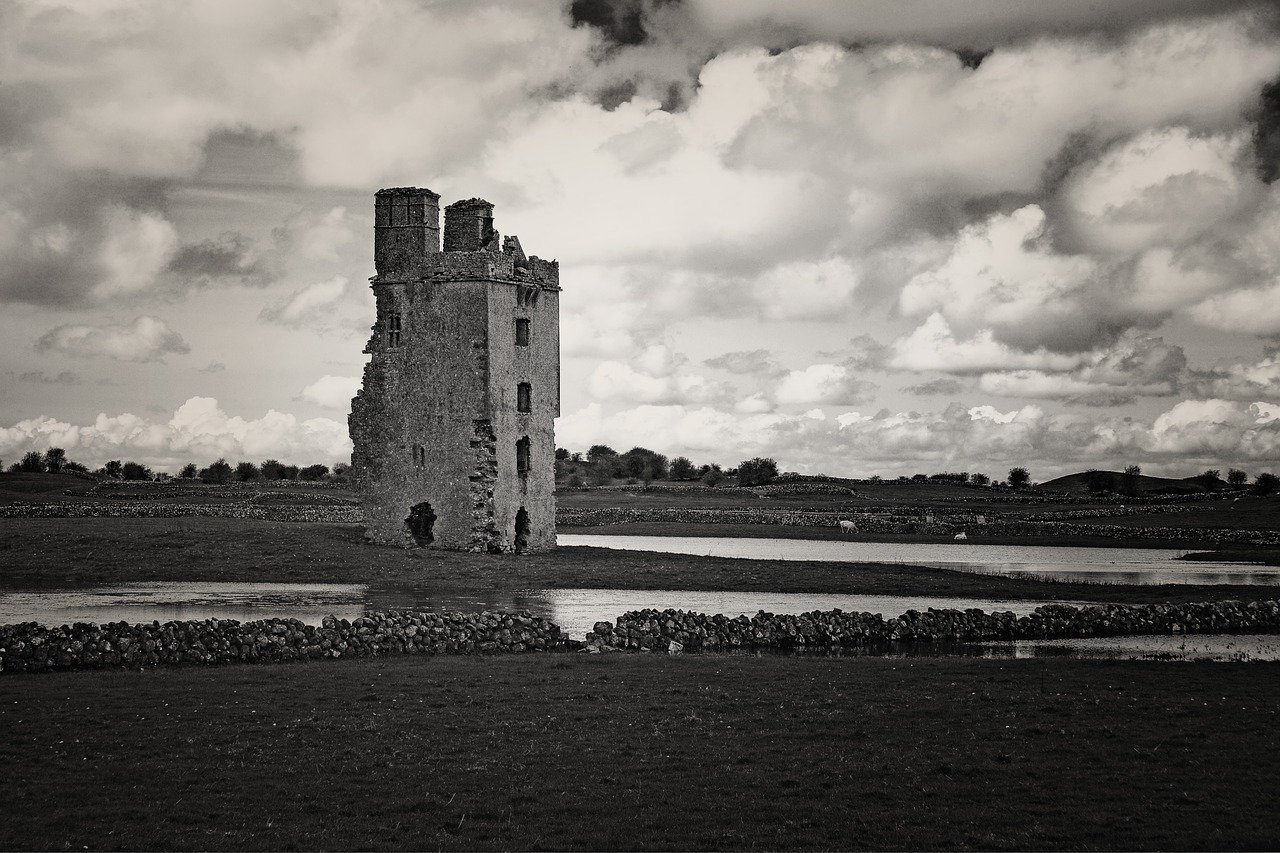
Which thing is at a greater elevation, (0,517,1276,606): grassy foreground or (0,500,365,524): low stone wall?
(0,500,365,524): low stone wall

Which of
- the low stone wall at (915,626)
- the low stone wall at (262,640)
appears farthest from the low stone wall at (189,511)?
the low stone wall at (915,626)

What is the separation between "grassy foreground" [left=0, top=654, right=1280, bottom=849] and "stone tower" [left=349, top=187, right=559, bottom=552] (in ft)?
96.3

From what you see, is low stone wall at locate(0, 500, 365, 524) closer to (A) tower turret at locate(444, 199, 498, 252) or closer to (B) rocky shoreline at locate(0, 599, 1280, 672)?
(A) tower turret at locate(444, 199, 498, 252)

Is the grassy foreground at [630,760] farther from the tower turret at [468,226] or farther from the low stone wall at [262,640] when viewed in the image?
the tower turret at [468,226]

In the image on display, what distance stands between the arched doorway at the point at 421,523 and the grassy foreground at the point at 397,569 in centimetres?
243

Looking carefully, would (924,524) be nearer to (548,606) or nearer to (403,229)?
(403,229)

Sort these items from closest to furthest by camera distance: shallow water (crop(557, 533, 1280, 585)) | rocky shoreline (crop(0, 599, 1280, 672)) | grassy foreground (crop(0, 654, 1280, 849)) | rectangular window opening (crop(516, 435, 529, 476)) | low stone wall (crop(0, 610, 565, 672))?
grassy foreground (crop(0, 654, 1280, 849)) < low stone wall (crop(0, 610, 565, 672)) < rocky shoreline (crop(0, 599, 1280, 672)) < shallow water (crop(557, 533, 1280, 585)) < rectangular window opening (crop(516, 435, 529, 476))

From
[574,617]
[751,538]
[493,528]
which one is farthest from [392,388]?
[751,538]

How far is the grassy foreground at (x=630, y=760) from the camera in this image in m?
12.3

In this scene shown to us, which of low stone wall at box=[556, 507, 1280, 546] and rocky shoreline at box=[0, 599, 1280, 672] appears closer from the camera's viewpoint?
rocky shoreline at box=[0, 599, 1280, 672]

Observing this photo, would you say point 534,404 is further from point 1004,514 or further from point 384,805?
point 1004,514

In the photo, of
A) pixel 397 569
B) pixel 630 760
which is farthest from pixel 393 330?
pixel 630 760

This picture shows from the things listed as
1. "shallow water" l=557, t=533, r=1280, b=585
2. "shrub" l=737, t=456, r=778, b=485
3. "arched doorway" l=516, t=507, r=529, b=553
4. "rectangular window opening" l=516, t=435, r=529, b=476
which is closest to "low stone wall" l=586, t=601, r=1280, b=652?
"shallow water" l=557, t=533, r=1280, b=585

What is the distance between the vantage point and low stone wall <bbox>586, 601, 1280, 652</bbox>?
27938mm
